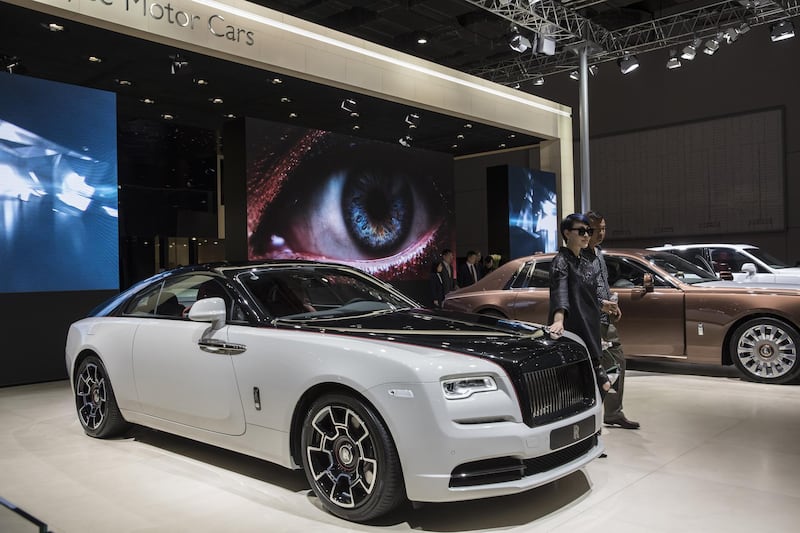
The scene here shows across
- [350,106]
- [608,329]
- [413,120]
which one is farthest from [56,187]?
[413,120]

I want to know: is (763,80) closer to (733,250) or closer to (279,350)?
(733,250)

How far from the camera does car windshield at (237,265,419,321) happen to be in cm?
415

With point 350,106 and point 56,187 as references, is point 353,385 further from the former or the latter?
point 350,106

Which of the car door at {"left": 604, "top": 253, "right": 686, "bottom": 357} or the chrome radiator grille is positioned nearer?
the chrome radiator grille

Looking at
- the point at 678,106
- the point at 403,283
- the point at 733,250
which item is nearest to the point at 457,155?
the point at 678,106

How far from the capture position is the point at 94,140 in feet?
27.9

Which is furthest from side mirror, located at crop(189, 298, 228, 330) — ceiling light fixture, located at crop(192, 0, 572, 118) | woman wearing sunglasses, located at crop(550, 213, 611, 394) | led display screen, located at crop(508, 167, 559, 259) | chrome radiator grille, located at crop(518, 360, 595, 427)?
led display screen, located at crop(508, 167, 559, 259)

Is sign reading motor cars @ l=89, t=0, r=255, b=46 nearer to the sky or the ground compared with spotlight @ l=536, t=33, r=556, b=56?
nearer to the ground

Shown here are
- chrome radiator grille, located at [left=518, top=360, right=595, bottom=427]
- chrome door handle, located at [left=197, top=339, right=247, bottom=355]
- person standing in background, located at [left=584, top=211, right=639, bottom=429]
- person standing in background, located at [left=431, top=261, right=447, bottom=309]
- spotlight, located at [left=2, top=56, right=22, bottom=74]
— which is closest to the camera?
chrome radiator grille, located at [left=518, top=360, right=595, bottom=427]

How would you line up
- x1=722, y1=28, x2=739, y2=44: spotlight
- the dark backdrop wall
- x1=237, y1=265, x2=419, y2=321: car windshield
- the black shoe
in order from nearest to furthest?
x1=237, y1=265, x2=419, y2=321: car windshield, the black shoe, x1=722, y1=28, x2=739, y2=44: spotlight, the dark backdrop wall

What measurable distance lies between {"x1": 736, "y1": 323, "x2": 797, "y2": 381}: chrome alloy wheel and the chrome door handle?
205 inches

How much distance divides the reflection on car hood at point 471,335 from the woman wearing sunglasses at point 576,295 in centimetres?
44

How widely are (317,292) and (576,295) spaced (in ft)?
5.48

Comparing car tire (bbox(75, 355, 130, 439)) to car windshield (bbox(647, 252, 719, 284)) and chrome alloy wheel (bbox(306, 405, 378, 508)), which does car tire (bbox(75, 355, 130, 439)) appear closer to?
chrome alloy wheel (bbox(306, 405, 378, 508))
